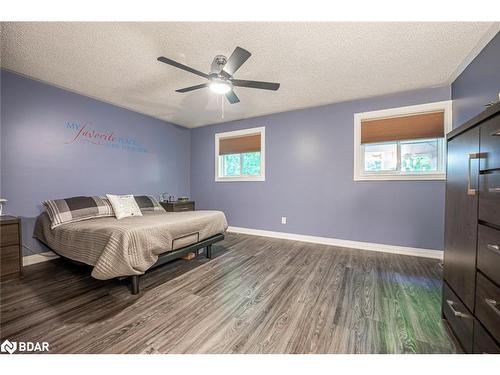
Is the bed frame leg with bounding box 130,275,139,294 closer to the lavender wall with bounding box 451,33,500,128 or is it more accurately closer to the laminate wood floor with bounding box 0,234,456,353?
the laminate wood floor with bounding box 0,234,456,353

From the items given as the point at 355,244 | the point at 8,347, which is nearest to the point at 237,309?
the point at 8,347

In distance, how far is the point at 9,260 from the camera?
2.03 meters

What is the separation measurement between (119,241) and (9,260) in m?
1.49

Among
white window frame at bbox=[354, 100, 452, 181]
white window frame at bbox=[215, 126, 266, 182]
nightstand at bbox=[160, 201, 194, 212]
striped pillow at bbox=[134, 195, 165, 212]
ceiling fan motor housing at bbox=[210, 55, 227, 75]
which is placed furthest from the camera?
white window frame at bbox=[215, 126, 266, 182]

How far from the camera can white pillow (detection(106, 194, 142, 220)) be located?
267cm

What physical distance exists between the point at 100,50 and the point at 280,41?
1909 millimetres

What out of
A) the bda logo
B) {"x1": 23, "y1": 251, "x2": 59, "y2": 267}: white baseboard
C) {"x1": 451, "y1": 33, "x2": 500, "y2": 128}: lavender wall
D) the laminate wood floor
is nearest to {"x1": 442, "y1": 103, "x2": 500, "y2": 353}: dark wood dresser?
the laminate wood floor

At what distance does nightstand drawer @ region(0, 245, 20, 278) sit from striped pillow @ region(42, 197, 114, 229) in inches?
14.5

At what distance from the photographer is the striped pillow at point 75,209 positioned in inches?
91.4

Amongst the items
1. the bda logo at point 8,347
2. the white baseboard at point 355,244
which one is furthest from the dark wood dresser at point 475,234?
the bda logo at point 8,347

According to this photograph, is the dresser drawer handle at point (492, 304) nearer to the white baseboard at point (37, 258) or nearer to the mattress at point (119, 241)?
the mattress at point (119, 241)
